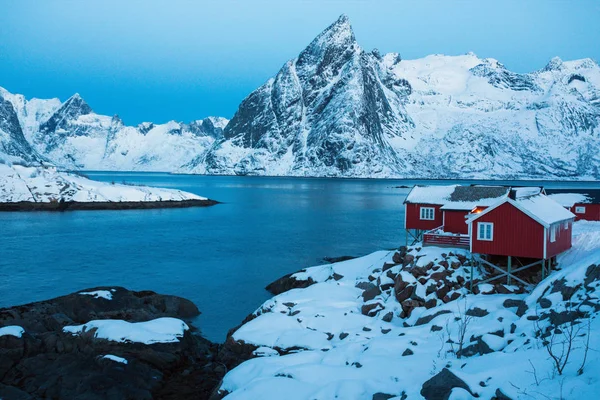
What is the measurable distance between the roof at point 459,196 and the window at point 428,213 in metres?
0.61

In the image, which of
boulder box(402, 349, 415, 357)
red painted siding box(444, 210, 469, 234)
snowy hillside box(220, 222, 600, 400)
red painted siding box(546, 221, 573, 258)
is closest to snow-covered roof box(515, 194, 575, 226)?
red painted siding box(546, 221, 573, 258)

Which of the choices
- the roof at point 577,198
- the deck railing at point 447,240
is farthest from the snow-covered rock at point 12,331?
the roof at point 577,198

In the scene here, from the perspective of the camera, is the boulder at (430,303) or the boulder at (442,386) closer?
the boulder at (442,386)

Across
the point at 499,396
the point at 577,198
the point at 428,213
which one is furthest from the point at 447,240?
the point at 499,396

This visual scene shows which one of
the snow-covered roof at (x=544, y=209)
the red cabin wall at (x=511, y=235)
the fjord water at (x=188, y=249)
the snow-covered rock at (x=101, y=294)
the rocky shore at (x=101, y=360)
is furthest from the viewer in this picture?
the fjord water at (x=188, y=249)

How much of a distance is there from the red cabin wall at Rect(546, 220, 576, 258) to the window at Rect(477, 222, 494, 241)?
8.67 ft

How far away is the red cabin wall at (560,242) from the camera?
24.9 meters

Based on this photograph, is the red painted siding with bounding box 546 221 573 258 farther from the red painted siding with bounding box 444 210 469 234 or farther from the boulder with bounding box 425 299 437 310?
the red painted siding with bounding box 444 210 469 234

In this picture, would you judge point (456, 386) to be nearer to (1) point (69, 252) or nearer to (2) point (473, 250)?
(2) point (473, 250)

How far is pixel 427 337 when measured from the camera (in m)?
18.7

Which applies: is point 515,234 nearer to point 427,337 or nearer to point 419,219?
point 427,337

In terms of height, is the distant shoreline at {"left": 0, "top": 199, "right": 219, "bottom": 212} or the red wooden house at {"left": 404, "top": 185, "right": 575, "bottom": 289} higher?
the red wooden house at {"left": 404, "top": 185, "right": 575, "bottom": 289}

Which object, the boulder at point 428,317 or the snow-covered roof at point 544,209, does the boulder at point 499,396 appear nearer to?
the boulder at point 428,317

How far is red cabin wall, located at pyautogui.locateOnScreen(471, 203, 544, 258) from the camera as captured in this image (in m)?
24.8
